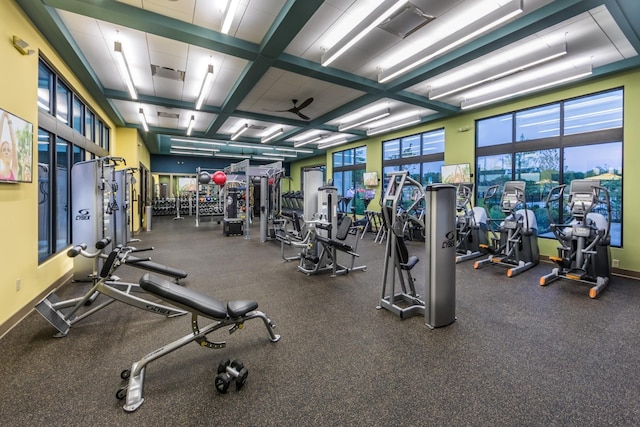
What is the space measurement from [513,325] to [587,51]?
443 centimetres

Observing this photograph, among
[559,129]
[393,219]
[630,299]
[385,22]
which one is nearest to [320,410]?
[393,219]

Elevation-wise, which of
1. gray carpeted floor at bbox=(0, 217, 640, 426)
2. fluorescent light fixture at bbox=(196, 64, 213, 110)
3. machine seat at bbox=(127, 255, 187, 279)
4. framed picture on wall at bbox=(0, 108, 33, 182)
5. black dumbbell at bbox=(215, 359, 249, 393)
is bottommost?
gray carpeted floor at bbox=(0, 217, 640, 426)

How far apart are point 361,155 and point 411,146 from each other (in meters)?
2.53

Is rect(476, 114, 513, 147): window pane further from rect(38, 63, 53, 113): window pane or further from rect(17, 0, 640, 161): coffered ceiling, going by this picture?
rect(38, 63, 53, 113): window pane

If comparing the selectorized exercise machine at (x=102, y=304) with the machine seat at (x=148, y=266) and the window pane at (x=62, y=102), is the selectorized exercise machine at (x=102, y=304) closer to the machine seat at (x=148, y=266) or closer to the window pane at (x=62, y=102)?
the machine seat at (x=148, y=266)

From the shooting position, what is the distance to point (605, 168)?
5.20 meters

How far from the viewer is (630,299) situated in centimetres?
378

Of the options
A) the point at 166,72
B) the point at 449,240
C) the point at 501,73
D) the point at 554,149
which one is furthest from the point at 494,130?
the point at 166,72

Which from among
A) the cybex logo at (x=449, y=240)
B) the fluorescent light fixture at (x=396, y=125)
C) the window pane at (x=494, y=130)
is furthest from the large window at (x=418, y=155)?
the cybex logo at (x=449, y=240)

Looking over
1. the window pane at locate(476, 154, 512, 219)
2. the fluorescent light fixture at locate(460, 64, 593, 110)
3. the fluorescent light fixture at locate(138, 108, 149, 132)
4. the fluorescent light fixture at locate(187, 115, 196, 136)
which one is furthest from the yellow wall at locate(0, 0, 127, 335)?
the window pane at locate(476, 154, 512, 219)

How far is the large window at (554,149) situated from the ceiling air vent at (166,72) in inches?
269

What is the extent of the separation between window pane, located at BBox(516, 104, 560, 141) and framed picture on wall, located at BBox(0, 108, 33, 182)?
8302 millimetres

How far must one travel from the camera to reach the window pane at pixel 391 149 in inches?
387

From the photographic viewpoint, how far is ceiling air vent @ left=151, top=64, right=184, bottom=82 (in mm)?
5078
